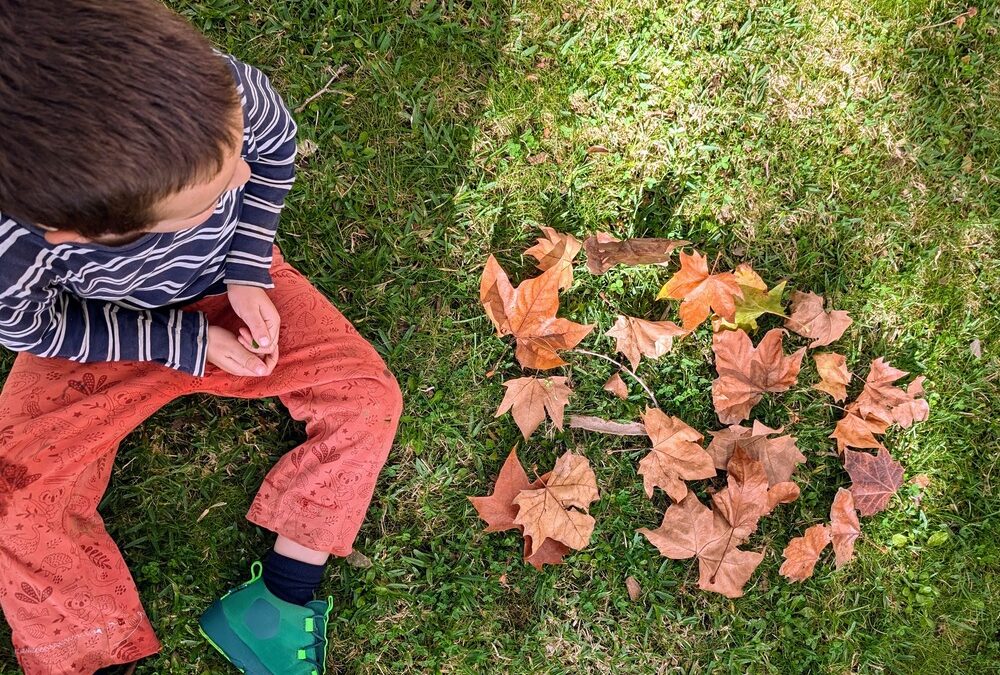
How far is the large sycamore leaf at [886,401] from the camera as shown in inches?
98.7

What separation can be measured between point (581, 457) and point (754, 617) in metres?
0.79

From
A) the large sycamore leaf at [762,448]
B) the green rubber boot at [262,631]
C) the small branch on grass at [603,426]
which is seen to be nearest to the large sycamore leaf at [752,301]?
the large sycamore leaf at [762,448]

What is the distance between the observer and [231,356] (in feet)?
6.35

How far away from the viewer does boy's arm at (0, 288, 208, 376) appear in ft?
5.52

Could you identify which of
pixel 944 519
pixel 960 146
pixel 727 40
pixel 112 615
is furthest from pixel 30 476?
pixel 960 146

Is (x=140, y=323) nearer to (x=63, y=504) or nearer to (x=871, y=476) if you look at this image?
(x=63, y=504)

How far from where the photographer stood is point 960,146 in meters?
2.65

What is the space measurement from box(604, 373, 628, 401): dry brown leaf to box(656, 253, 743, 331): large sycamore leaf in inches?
11.7

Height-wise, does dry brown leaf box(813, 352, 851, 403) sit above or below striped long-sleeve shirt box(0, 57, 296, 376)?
below

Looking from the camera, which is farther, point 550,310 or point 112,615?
point 550,310

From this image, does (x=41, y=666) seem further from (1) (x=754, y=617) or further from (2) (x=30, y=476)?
(1) (x=754, y=617)

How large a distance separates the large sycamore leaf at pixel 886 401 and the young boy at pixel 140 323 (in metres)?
1.60

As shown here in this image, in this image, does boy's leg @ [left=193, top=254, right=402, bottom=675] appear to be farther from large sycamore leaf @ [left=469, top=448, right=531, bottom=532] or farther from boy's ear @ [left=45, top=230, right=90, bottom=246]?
boy's ear @ [left=45, top=230, right=90, bottom=246]

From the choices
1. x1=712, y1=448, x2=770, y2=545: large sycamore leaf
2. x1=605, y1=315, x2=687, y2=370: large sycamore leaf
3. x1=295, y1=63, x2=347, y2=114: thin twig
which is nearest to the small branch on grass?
x1=605, y1=315, x2=687, y2=370: large sycamore leaf
